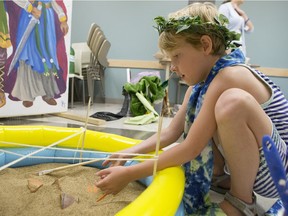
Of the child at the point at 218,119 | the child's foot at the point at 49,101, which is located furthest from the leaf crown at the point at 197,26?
the child's foot at the point at 49,101

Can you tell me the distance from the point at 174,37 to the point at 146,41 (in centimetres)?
260

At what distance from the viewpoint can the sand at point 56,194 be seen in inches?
25.6

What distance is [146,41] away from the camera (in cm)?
322

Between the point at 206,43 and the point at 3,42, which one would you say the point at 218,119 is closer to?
the point at 206,43

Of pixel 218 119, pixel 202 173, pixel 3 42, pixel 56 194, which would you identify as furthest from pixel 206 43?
pixel 3 42

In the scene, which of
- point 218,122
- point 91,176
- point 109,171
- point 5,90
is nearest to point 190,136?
point 218,122

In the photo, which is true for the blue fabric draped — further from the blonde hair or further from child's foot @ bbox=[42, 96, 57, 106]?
child's foot @ bbox=[42, 96, 57, 106]

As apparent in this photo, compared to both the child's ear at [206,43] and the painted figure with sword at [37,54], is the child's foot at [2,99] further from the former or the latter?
the child's ear at [206,43]

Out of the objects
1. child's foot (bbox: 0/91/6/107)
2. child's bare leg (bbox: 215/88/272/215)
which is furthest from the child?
child's foot (bbox: 0/91/6/107)

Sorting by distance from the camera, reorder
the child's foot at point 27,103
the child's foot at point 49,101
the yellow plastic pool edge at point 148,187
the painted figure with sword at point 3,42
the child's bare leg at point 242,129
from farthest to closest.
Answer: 1. the child's foot at point 49,101
2. the child's foot at point 27,103
3. the painted figure with sword at point 3,42
4. the child's bare leg at point 242,129
5. the yellow plastic pool edge at point 148,187

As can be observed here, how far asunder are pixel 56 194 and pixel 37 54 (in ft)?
4.28

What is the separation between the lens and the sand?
65 centimetres

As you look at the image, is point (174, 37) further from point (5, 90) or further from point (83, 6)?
point (83, 6)

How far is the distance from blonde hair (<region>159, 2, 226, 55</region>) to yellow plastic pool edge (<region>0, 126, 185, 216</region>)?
31 cm
